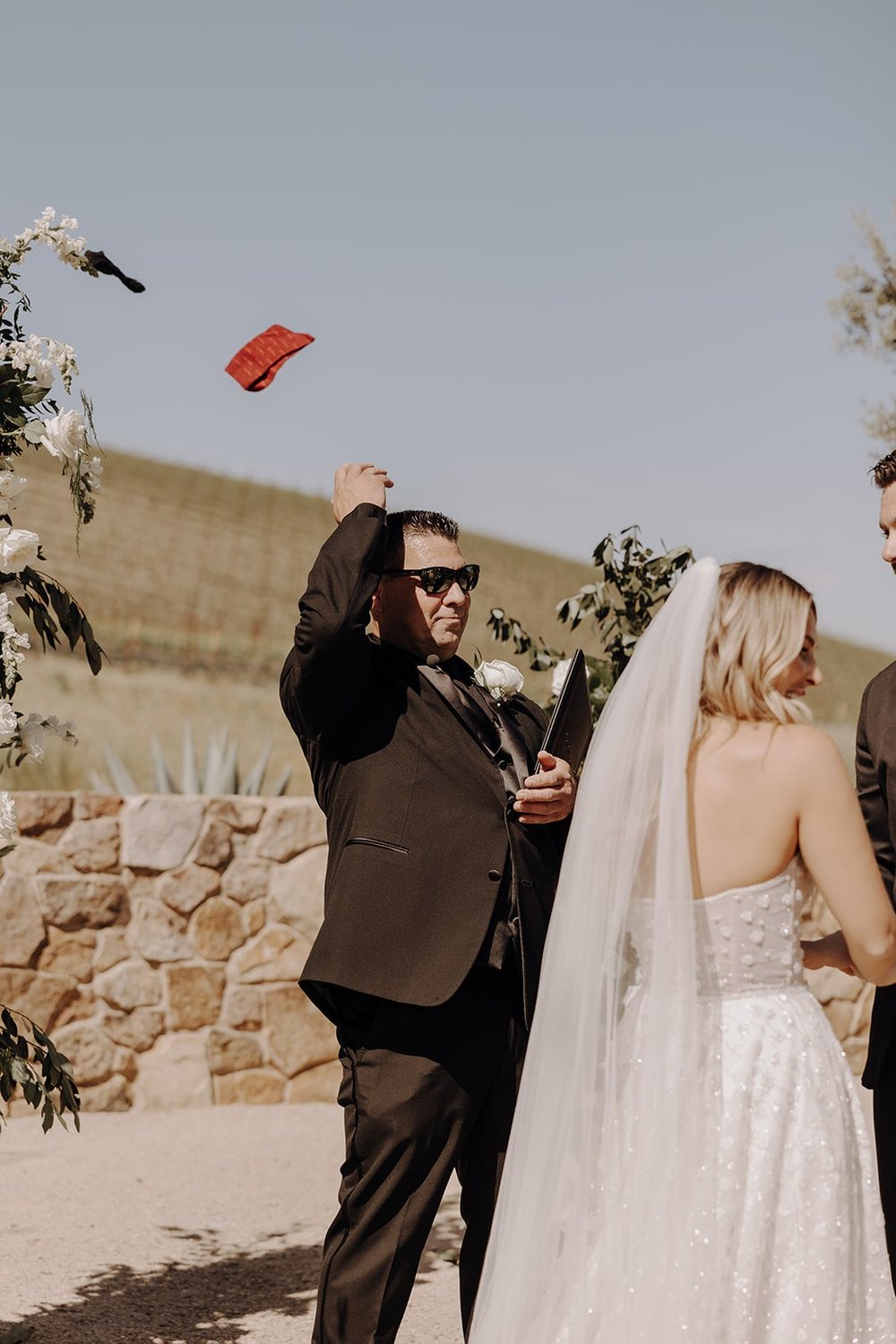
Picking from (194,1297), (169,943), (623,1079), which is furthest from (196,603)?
(623,1079)

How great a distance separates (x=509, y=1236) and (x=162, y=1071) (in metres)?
4.43

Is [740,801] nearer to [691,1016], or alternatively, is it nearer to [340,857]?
[691,1016]

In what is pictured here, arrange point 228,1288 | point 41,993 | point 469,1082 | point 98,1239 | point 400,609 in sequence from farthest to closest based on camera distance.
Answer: point 41,993 < point 98,1239 < point 228,1288 < point 400,609 < point 469,1082

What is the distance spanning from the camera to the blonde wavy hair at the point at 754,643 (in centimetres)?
250

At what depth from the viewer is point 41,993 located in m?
6.47

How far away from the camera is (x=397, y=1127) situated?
289cm

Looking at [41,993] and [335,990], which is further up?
[335,990]

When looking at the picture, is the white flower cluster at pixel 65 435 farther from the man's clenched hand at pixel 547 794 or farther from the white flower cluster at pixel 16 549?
the man's clenched hand at pixel 547 794

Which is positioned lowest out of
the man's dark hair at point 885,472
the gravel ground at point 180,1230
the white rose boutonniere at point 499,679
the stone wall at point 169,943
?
the gravel ground at point 180,1230

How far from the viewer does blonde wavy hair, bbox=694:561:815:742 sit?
250 cm

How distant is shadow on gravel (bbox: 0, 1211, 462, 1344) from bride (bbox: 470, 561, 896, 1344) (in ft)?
5.86

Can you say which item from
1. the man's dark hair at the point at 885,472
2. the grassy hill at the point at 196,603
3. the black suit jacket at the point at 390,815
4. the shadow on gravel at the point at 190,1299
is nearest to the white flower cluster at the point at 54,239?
the black suit jacket at the point at 390,815

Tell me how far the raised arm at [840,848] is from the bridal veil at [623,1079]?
0.22m

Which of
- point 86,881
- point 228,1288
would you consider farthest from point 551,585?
point 228,1288
